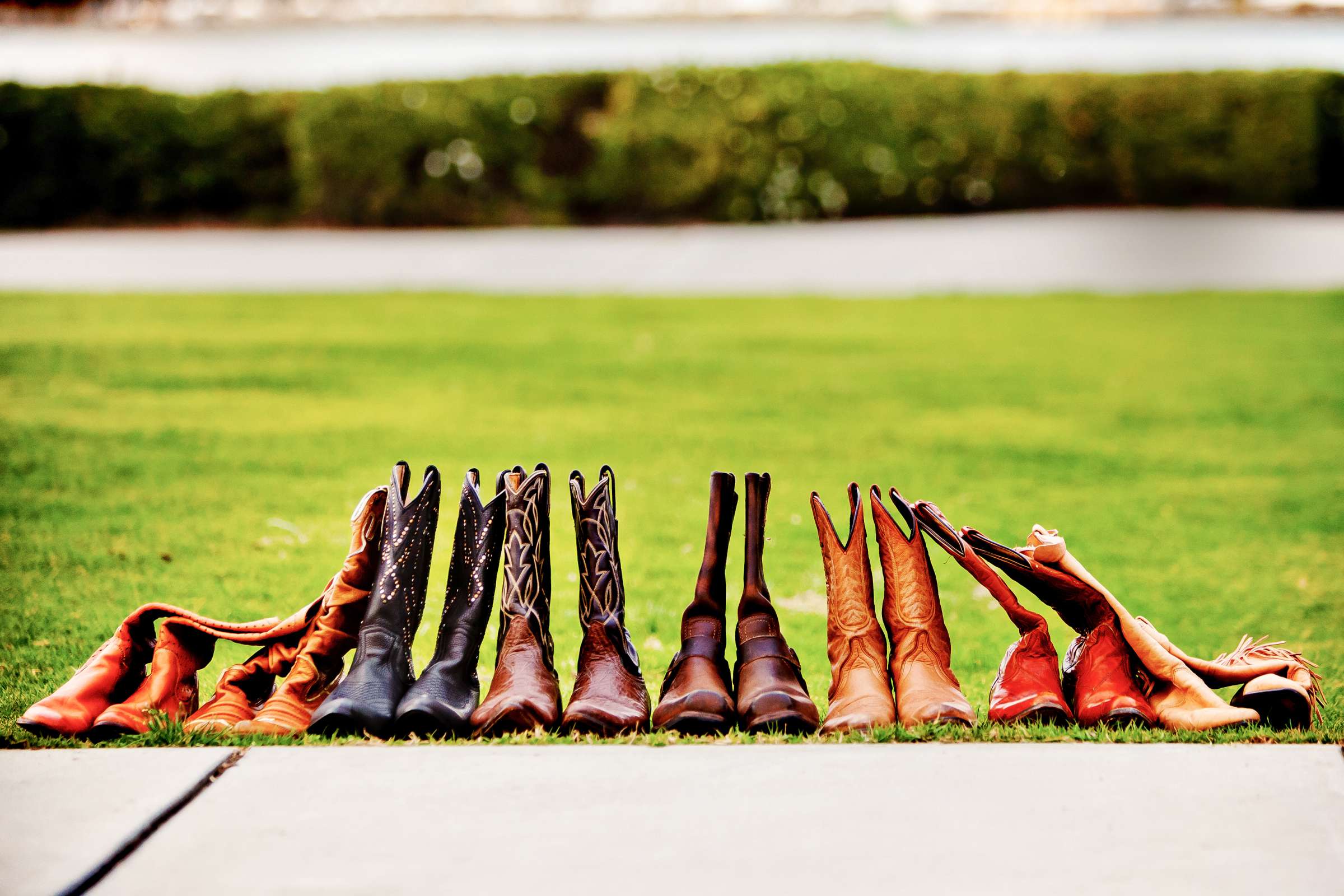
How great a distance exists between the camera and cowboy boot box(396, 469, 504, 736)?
2840mm

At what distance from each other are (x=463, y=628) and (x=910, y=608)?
1.04 meters

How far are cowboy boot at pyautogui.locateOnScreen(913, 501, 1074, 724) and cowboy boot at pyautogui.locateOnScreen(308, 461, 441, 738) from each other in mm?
1170

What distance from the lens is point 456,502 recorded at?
17.9ft

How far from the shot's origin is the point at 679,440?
22.1 feet

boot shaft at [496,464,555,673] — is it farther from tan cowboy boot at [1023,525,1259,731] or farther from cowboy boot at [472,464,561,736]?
tan cowboy boot at [1023,525,1259,731]

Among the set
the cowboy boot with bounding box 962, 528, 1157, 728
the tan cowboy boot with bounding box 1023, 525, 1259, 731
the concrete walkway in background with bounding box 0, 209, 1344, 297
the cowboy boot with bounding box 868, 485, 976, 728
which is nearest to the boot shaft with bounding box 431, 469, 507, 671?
the cowboy boot with bounding box 868, 485, 976, 728

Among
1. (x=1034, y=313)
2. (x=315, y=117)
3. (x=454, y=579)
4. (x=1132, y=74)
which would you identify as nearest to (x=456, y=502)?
(x=454, y=579)

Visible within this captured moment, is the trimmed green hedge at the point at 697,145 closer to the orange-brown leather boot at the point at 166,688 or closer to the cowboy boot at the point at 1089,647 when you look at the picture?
the cowboy boot at the point at 1089,647

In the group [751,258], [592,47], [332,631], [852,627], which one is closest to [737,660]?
[852,627]

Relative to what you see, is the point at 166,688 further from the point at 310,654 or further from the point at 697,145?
the point at 697,145

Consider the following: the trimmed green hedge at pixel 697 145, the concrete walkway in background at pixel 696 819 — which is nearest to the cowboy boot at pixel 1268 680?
the concrete walkway in background at pixel 696 819

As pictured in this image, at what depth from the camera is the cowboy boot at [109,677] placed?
9.37 feet

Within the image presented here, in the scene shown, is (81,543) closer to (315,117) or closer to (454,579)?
(454,579)

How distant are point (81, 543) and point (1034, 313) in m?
8.48
